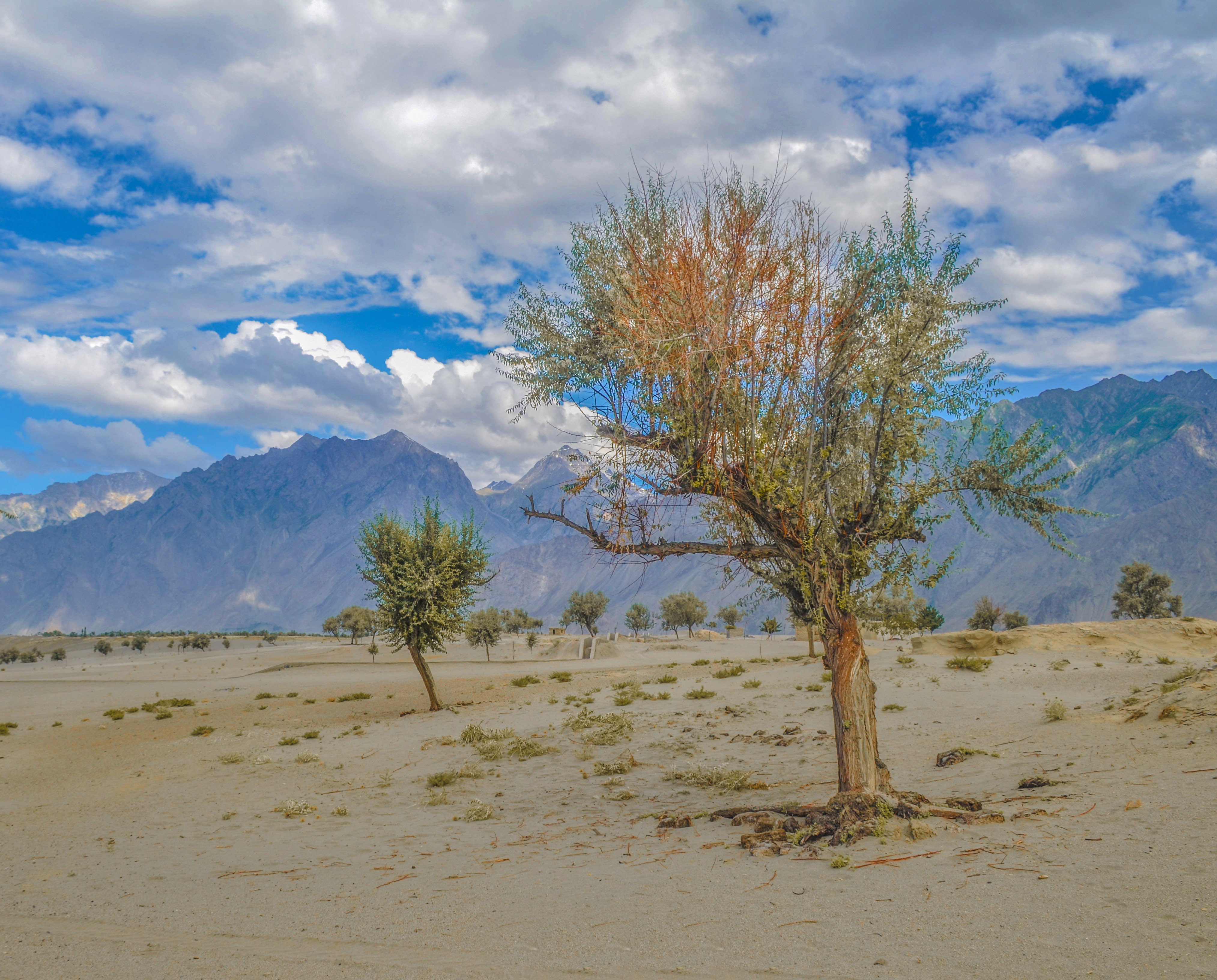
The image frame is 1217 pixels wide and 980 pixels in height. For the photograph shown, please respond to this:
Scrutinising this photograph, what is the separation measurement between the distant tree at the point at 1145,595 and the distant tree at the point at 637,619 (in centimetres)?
5793

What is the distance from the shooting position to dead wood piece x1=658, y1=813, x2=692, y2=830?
9844mm

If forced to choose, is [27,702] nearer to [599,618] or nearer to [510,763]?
[510,763]

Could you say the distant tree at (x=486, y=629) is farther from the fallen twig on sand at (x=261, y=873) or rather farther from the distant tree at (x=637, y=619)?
the fallen twig on sand at (x=261, y=873)

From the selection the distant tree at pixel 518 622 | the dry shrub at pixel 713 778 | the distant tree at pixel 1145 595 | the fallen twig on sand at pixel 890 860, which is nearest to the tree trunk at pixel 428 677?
the dry shrub at pixel 713 778

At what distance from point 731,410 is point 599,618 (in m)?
77.3

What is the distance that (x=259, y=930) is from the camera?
659 centimetres

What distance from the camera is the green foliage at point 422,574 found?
84.1ft

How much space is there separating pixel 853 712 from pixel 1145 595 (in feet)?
243

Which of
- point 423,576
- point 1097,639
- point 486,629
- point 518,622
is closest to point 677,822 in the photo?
point 423,576

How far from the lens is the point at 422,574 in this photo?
84.8ft

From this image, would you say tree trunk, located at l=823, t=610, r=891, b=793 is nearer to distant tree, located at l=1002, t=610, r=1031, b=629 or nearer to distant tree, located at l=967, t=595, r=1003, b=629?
distant tree, located at l=967, t=595, r=1003, b=629

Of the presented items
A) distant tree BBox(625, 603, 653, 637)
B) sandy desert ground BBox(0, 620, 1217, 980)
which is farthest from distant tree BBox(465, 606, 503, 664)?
sandy desert ground BBox(0, 620, 1217, 980)

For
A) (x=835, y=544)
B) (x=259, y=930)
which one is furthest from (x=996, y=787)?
(x=259, y=930)

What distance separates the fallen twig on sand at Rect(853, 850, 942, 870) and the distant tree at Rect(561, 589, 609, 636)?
240 ft
